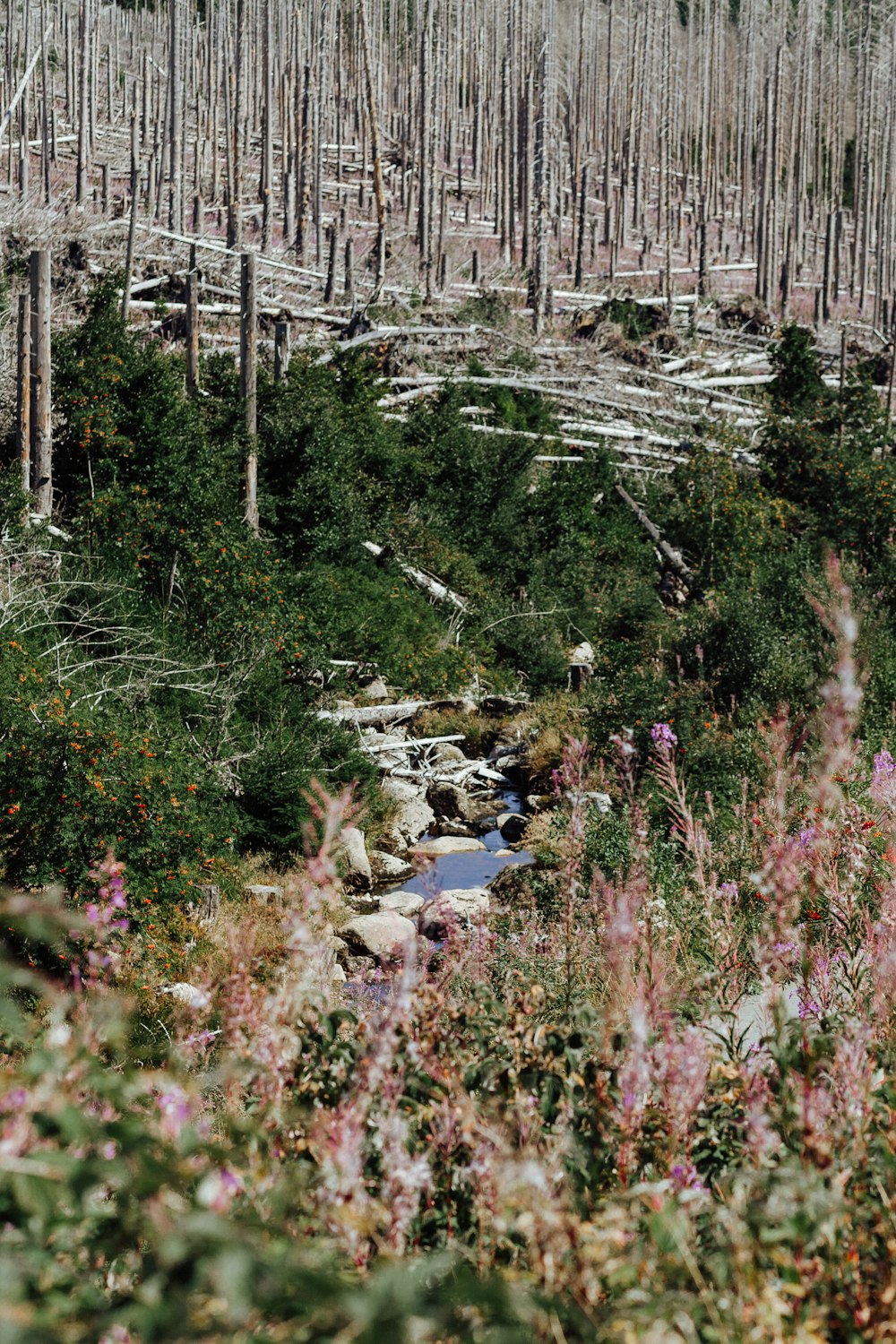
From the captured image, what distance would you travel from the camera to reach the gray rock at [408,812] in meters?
12.8

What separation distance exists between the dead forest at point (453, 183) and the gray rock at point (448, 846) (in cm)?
540

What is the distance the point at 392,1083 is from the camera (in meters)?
2.46

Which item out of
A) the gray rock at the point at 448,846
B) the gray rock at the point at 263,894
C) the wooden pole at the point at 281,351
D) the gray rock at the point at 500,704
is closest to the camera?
the gray rock at the point at 263,894

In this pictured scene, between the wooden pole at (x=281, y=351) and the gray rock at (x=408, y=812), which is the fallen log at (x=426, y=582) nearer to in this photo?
the wooden pole at (x=281, y=351)

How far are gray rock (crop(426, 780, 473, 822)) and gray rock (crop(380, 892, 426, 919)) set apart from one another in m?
2.32

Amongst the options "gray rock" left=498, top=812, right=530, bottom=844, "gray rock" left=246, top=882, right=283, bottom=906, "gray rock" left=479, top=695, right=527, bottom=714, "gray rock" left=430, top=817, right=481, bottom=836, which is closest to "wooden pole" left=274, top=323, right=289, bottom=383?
"gray rock" left=479, top=695, right=527, bottom=714

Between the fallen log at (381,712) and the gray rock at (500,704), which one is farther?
the gray rock at (500,704)

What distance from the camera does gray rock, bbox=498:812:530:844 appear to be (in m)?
12.9

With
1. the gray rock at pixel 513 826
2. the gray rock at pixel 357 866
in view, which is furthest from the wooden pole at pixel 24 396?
the gray rock at pixel 513 826

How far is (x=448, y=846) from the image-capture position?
12570mm

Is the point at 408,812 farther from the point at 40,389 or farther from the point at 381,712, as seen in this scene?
the point at 40,389

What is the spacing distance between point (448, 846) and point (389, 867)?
0.94m

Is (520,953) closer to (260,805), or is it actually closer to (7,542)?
(260,805)

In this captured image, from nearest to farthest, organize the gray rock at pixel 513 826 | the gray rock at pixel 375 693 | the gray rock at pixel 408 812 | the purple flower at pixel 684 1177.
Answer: the purple flower at pixel 684 1177 → the gray rock at pixel 408 812 → the gray rock at pixel 513 826 → the gray rock at pixel 375 693
